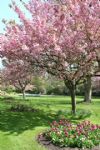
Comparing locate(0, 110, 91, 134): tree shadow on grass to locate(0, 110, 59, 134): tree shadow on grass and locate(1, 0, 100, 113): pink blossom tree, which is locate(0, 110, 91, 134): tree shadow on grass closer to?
locate(0, 110, 59, 134): tree shadow on grass

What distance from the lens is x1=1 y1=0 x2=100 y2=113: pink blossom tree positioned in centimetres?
1770

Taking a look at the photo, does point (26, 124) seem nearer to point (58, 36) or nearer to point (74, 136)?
point (74, 136)

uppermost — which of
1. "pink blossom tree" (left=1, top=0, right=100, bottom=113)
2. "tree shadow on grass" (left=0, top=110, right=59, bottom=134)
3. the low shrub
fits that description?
"pink blossom tree" (left=1, top=0, right=100, bottom=113)

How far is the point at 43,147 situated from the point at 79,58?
7255 millimetres

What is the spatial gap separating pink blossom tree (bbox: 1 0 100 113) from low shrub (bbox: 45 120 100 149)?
16.4 ft

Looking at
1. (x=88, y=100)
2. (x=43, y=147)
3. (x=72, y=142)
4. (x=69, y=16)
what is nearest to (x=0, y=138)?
(x=43, y=147)

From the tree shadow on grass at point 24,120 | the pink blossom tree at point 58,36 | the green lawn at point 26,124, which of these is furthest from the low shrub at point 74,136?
the pink blossom tree at point 58,36

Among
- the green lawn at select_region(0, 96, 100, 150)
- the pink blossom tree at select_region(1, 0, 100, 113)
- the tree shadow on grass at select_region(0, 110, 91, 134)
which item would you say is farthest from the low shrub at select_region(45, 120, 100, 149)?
the pink blossom tree at select_region(1, 0, 100, 113)

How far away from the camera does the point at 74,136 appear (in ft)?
42.3

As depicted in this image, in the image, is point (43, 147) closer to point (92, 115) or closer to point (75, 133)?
point (75, 133)

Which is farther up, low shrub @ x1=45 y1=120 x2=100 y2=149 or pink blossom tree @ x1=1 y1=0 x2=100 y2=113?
pink blossom tree @ x1=1 y1=0 x2=100 y2=113

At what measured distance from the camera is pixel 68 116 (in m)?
19.1

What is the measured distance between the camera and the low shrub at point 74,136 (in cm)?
1262

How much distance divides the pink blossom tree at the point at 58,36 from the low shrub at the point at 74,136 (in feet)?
16.4
